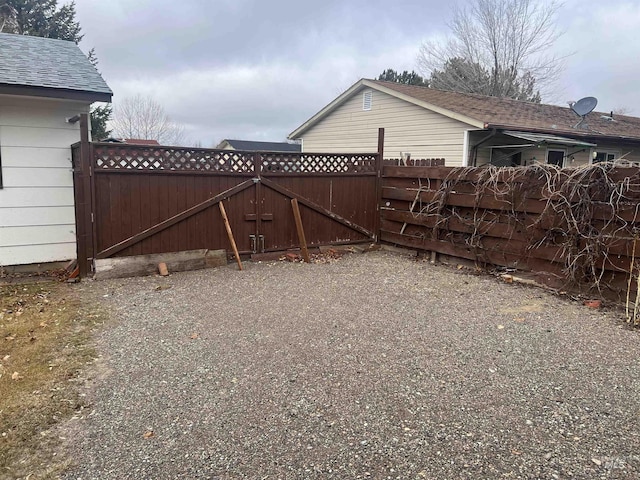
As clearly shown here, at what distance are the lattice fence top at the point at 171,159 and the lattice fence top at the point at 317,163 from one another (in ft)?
Result: 1.29

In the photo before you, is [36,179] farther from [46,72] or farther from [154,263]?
[154,263]

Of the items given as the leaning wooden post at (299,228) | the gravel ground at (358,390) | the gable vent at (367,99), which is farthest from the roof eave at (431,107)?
the gravel ground at (358,390)

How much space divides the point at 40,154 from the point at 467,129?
935 cm

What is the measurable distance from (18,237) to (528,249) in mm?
6806

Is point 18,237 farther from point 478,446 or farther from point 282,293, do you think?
point 478,446

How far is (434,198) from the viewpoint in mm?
6867

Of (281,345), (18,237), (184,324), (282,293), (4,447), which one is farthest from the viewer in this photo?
(18,237)

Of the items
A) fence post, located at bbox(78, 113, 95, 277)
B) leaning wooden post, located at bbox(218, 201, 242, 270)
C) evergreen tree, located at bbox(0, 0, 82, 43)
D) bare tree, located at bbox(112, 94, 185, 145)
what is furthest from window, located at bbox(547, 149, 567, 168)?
bare tree, located at bbox(112, 94, 185, 145)

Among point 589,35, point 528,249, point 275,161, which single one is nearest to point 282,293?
point 275,161

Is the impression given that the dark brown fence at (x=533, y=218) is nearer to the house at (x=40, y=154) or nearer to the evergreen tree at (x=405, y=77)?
the house at (x=40, y=154)

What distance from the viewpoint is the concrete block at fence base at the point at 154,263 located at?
588 centimetres

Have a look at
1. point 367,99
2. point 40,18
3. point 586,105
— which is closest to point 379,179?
point 367,99

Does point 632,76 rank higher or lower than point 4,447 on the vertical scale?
higher

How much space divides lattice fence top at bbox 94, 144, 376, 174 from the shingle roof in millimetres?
4847
